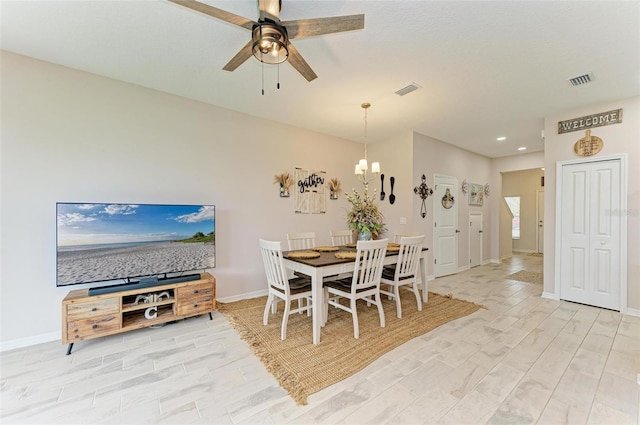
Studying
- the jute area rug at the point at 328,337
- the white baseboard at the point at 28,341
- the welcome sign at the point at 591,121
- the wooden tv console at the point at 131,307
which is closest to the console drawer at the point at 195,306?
the wooden tv console at the point at 131,307

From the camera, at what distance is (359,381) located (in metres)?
1.96

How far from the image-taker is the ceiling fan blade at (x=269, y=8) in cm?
157

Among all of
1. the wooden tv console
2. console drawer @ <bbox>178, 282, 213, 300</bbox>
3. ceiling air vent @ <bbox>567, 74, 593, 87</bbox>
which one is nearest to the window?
ceiling air vent @ <bbox>567, 74, 593, 87</bbox>

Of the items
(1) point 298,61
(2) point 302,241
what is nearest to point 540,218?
(2) point 302,241

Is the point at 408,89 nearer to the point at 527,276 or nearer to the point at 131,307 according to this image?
the point at 131,307

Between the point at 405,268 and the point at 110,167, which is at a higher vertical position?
the point at 110,167

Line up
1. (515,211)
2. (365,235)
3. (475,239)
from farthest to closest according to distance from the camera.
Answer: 1. (515,211)
2. (475,239)
3. (365,235)

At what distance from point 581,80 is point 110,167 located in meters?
5.28

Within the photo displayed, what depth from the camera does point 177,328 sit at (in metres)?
2.85

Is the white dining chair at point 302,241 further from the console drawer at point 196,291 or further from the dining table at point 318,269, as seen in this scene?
the console drawer at point 196,291

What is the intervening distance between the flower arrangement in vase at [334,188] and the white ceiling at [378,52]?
57.4 inches

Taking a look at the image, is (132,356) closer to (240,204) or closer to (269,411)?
(269,411)

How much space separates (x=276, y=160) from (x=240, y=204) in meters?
0.93

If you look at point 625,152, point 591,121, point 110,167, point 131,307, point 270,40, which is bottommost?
point 131,307
